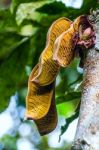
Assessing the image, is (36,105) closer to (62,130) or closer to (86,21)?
(86,21)

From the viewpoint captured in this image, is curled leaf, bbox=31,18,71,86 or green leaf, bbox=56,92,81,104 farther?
green leaf, bbox=56,92,81,104

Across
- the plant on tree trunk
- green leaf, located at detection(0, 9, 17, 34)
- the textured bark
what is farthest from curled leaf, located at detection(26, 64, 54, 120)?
green leaf, located at detection(0, 9, 17, 34)

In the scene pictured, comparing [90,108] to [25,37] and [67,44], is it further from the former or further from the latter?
[25,37]

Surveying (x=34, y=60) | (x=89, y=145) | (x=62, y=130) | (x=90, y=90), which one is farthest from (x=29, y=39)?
(x=89, y=145)

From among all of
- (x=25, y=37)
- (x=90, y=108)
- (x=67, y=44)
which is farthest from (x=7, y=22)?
(x=90, y=108)

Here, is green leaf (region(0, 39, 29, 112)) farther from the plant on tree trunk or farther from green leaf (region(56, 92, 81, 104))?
the plant on tree trunk

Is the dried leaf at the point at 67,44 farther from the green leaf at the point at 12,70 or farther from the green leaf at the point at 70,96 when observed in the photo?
the green leaf at the point at 12,70
